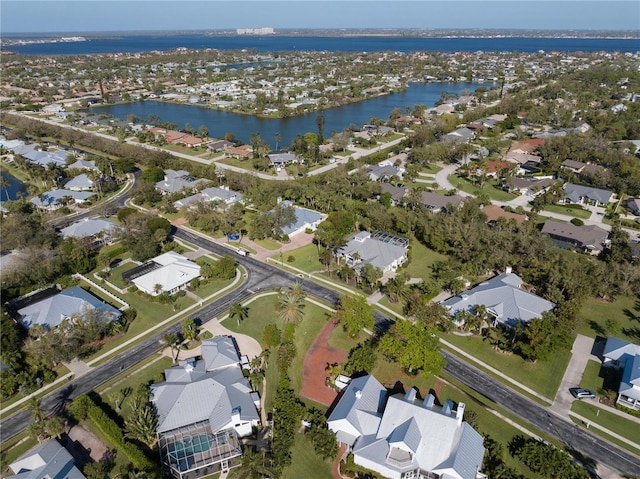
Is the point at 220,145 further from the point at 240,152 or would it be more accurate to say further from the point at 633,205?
the point at 633,205

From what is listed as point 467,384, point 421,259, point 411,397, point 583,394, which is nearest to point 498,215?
point 421,259

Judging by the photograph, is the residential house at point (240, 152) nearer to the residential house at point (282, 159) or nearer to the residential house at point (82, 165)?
the residential house at point (282, 159)

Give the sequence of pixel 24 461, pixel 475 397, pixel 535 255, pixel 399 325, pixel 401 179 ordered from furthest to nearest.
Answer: pixel 401 179
pixel 535 255
pixel 399 325
pixel 475 397
pixel 24 461

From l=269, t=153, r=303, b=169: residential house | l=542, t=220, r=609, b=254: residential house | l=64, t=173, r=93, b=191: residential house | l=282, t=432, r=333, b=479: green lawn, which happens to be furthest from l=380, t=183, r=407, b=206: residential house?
l=64, t=173, r=93, b=191: residential house

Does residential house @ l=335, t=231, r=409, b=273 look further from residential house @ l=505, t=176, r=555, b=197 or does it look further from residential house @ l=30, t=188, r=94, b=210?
residential house @ l=30, t=188, r=94, b=210

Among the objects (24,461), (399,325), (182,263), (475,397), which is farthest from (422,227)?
(24,461)

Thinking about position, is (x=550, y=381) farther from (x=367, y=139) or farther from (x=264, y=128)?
(x=264, y=128)
